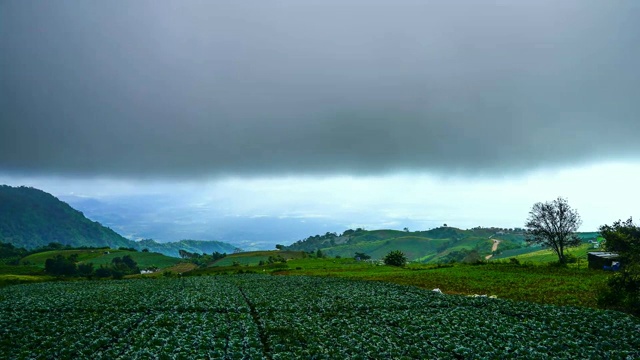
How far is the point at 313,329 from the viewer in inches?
1195

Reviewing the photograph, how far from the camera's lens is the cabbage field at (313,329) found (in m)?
24.5

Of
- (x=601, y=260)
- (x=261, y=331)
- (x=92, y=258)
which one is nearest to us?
(x=261, y=331)

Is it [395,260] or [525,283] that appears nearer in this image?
[525,283]

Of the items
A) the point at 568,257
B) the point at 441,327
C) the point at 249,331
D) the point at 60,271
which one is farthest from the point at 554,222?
the point at 60,271

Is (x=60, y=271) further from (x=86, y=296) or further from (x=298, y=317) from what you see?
(x=298, y=317)

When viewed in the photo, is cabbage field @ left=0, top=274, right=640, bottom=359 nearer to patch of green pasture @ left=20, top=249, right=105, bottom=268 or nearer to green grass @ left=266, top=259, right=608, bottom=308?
green grass @ left=266, top=259, right=608, bottom=308

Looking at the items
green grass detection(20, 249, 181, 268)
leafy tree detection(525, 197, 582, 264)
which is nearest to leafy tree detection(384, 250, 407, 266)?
leafy tree detection(525, 197, 582, 264)

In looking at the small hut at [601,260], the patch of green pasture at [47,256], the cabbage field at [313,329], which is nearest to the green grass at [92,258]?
the patch of green pasture at [47,256]

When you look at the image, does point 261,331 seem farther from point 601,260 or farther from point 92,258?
point 92,258

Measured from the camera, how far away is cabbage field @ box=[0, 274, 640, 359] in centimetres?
2455

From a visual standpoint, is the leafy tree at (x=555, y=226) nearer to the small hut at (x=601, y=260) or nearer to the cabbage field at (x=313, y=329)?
the small hut at (x=601, y=260)

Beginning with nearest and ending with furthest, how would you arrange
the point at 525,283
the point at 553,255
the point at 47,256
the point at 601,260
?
the point at 525,283 → the point at 601,260 → the point at 553,255 → the point at 47,256

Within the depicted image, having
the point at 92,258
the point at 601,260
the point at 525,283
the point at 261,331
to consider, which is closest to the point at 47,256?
the point at 92,258

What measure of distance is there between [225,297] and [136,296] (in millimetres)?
11744
